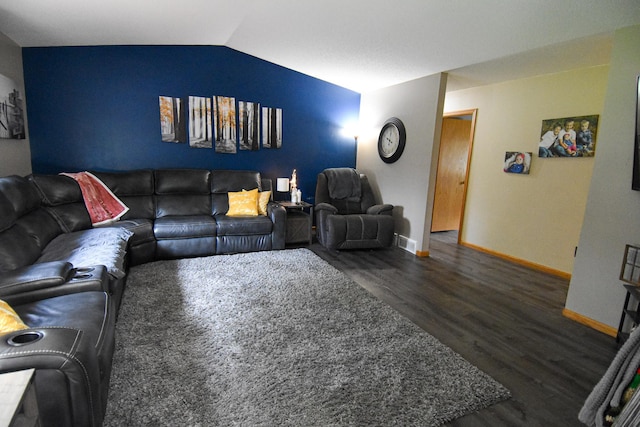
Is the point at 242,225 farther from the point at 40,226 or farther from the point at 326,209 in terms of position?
the point at 40,226

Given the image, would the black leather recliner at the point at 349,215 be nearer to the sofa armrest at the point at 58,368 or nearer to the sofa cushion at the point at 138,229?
the sofa cushion at the point at 138,229

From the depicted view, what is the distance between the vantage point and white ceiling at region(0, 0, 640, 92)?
247cm

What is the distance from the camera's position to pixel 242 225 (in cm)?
390

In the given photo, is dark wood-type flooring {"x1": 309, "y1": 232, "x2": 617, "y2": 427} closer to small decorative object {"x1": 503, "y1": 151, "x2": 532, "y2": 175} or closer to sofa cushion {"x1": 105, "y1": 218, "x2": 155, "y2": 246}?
small decorative object {"x1": 503, "y1": 151, "x2": 532, "y2": 175}

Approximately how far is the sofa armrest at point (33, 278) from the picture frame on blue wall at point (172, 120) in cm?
279

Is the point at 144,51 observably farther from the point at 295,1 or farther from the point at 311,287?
the point at 311,287

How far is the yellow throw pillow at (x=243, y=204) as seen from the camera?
4105 millimetres

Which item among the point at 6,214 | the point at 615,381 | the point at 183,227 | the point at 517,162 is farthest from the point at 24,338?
the point at 517,162

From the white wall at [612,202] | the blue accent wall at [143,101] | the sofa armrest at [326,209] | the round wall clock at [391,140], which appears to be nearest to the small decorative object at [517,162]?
the round wall clock at [391,140]

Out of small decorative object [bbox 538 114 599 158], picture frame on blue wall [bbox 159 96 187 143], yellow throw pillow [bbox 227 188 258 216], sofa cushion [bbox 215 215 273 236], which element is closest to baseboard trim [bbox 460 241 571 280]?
small decorative object [bbox 538 114 599 158]

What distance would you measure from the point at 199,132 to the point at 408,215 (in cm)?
309

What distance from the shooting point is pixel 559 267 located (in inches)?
149

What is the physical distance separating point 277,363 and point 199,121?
3.54 meters

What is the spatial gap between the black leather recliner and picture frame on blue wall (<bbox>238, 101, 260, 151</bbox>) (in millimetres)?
1113
